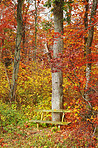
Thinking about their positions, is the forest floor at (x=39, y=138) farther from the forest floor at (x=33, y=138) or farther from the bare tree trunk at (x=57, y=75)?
the bare tree trunk at (x=57, y=75)

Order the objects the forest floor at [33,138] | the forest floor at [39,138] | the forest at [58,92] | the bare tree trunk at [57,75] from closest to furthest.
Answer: the forest floor at [39,138], the forest floor at [33,138], the forest at [58,92], the bare tree trunk at [57,75]

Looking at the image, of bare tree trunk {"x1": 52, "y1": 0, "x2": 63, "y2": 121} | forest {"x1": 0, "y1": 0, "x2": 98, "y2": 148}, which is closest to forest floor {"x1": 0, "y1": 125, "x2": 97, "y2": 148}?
forest {"x1": 0, "y1": 0, "x2": 98, "y2": 148}

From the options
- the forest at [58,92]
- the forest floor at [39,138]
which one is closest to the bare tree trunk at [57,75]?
the forest at [58,92]

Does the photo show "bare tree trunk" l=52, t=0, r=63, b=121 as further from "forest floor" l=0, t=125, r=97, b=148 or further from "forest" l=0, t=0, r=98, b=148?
"forest floor" l=0, t=125, r=97, b=148

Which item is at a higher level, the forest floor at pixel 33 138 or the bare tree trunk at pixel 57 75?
the bare tree trunk at pixel 57 75

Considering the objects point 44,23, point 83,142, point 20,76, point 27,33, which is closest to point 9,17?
point 27,33

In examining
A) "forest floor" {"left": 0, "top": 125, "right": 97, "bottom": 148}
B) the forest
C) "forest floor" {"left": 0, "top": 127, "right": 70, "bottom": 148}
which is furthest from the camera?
the forest

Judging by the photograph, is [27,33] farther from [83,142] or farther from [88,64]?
[83,142]

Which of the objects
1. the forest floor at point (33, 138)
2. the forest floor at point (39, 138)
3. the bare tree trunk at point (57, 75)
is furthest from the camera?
the bare tree trunk at point (57, 75)

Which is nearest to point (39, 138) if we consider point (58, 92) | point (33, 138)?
point (33, 138)

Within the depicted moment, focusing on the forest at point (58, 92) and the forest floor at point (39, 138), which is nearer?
the forest floor at point (39, 138)

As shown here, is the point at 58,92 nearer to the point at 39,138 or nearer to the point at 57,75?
the point at 57,75

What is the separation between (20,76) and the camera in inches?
399

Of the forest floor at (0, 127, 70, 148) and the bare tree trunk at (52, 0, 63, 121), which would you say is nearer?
the forest floor at (0, 127, 70, 148)
